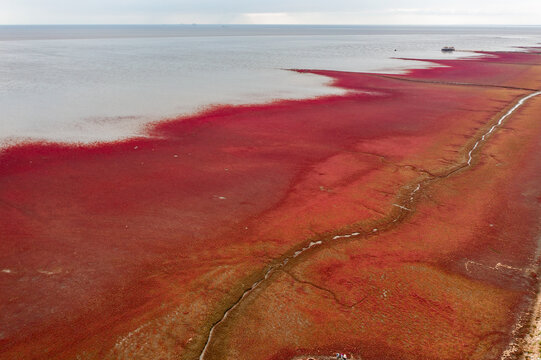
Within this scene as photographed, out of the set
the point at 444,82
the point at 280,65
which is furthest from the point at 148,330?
the point at 280,65

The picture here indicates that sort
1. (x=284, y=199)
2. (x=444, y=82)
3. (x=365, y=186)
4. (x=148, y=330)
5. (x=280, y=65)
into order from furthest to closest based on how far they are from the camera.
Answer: (x=280, y=65) < (x=444, y=82) < (x=365, y=186) < (x=284, y=199) < (x=148, y=330)

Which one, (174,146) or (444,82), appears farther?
(444,82)

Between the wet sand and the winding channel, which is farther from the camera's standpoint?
the winding channel

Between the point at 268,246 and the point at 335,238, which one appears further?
the point at 335,238

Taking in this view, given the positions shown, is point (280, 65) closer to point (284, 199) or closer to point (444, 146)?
point (444, 146)

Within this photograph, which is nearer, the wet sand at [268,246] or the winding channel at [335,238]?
the wet sand at [268,246]

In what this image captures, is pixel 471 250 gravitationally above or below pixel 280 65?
below

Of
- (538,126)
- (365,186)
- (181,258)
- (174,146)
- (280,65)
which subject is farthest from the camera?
(280,65)
